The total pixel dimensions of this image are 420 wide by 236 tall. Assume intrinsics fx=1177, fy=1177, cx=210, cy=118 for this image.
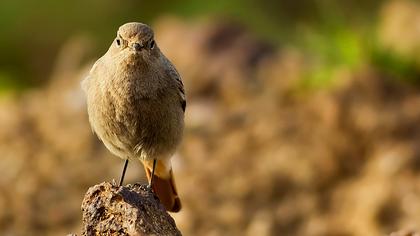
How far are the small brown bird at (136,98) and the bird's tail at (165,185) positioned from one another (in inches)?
14.3

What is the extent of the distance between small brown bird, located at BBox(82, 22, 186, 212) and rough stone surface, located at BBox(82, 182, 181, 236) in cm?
79

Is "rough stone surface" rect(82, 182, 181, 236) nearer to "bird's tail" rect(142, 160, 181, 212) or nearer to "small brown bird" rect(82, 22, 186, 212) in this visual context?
"small brown bird" rect(82, 22, 186, 212)

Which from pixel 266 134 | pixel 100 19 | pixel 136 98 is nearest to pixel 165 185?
pixel 136 98

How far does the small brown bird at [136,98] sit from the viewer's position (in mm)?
6355

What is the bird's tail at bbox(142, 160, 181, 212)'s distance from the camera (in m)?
7.01

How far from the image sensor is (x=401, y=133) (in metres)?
9.37

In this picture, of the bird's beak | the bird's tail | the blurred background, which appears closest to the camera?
the bird's beak

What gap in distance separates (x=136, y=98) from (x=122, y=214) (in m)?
1.02

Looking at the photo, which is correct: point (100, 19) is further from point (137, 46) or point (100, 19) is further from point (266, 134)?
point (137, 46)

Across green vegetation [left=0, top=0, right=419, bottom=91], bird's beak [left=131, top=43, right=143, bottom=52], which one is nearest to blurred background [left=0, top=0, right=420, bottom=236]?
green vegetation [left=0, top=0, right=419, bottom=91]

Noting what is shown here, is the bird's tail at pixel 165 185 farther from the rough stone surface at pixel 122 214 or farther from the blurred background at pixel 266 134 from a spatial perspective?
the blurred background at pixel 266 134

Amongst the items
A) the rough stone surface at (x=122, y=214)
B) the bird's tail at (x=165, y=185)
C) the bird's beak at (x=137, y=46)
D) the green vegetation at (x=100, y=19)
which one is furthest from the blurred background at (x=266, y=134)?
the rough stone surface at (x=122, y=214)

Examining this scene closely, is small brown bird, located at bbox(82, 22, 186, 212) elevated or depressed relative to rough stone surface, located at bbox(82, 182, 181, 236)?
elevated

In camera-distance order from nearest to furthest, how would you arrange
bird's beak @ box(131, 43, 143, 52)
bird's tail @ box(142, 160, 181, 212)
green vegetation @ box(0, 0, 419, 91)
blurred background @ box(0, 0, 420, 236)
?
bird's beak @ box(131, 43, 143, 52), bird's tail @ box(142, 160, 181, 212), blurred background @ box(0, 0, 420, 236), green vegetation @ box(0, 0, 419, 91)
